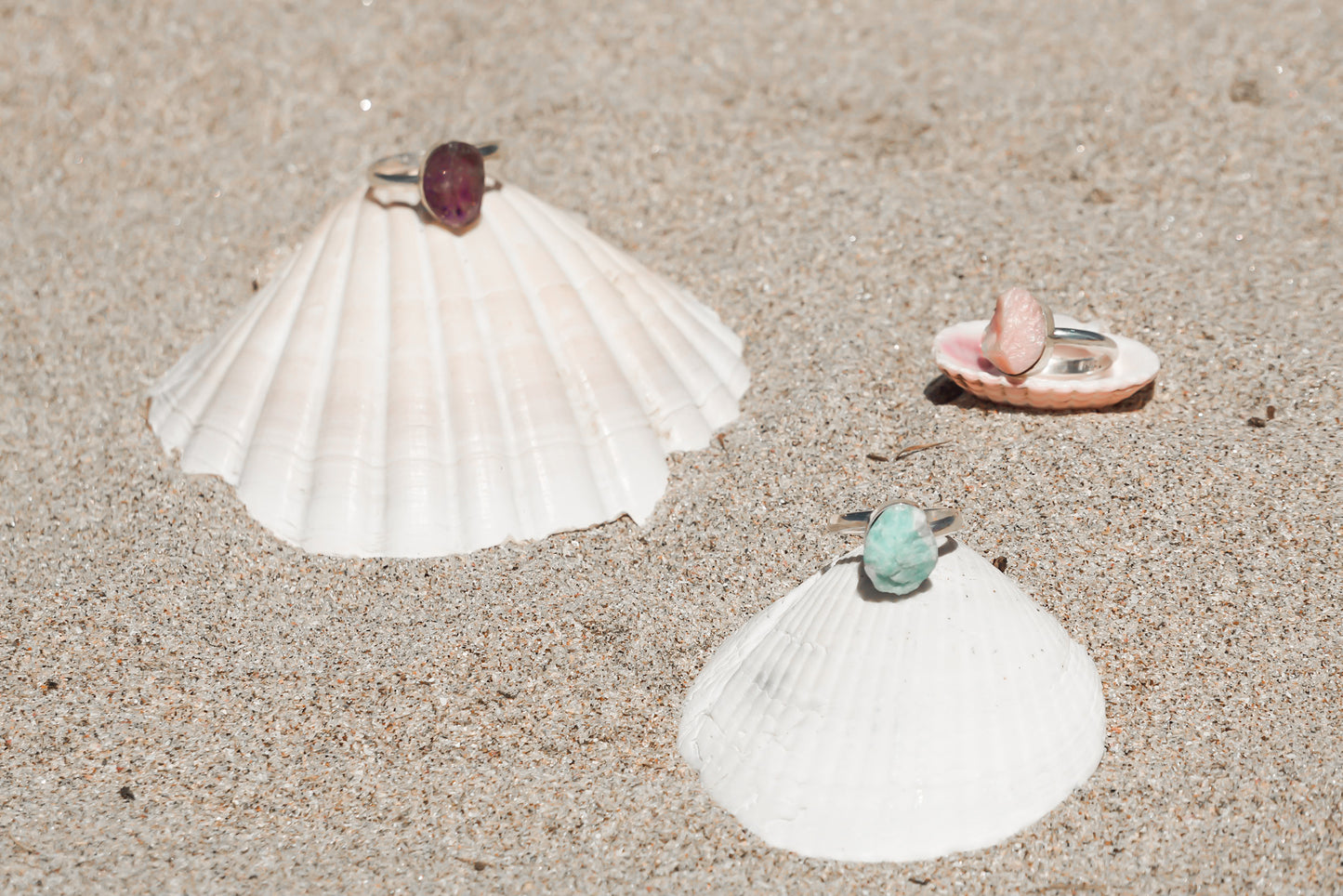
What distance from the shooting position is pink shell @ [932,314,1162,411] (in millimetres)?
2719

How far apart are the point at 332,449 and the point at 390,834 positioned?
98 cm

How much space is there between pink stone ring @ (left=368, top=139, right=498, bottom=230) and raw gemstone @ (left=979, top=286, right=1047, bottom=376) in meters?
1.22

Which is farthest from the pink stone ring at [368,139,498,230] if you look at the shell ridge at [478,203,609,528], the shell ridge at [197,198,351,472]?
the shell ridge at [197,198,351,472]

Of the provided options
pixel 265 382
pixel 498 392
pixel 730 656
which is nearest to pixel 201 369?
pixel 265 382

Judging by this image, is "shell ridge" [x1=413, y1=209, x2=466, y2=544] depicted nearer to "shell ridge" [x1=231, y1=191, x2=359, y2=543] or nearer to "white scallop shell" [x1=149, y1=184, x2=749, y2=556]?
"white scallop shell" [x1=149, y1=184, x2=749, y2=556]

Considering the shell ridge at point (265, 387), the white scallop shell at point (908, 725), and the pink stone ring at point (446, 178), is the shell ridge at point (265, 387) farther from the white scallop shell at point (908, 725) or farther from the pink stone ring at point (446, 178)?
the white scallop shell at point (908, 725)

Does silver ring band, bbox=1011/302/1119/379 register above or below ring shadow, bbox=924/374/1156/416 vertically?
above

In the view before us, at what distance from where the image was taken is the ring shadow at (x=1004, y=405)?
281cm

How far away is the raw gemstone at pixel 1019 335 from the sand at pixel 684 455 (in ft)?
0.52

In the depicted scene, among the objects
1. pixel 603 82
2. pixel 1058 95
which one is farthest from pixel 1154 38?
pixel 603 82

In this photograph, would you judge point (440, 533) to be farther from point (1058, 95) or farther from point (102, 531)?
point (1058, 95)

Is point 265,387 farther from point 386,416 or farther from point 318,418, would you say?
point 386,416

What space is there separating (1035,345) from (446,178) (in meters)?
1.36

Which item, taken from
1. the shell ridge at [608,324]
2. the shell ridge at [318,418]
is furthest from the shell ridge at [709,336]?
the shell ridge at [318,418]
